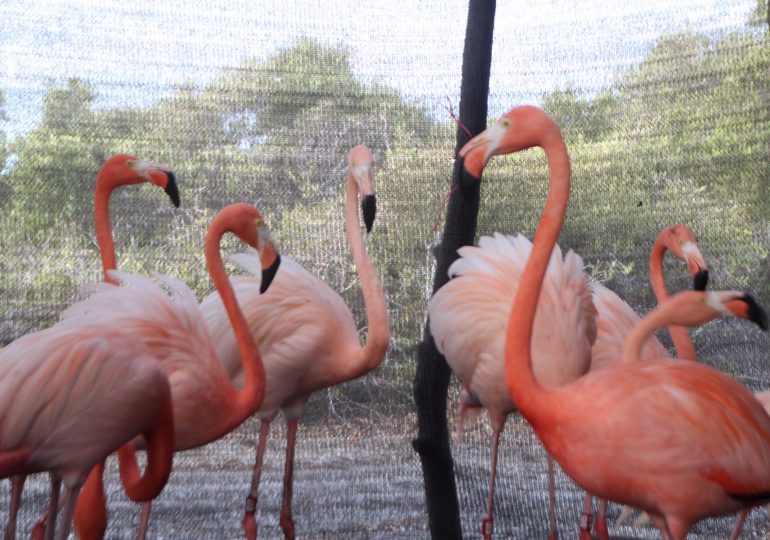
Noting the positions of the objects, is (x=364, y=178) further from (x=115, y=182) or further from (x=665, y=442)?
(x=665, y=442)

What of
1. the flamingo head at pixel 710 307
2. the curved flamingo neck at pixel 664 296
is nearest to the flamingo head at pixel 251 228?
the flamingo head at pixel 710 307

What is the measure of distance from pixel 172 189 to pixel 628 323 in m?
1.54

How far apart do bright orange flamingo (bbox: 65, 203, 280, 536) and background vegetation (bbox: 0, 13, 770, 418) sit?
97cm

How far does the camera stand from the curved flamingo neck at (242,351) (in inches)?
101

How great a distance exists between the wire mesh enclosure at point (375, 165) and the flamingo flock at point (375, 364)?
1.37 feet

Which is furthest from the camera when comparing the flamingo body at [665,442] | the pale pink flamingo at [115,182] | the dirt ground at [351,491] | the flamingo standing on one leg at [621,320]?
the dirt ground at [351,491]

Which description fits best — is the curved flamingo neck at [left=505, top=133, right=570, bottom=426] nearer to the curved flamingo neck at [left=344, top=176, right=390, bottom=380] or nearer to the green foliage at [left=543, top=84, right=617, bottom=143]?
the curved flamingo neck at [left=344, top=176, right=390, bottom=380]

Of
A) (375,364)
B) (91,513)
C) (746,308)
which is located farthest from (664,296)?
(91,513)

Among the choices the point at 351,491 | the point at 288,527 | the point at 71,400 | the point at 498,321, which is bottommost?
the point at 351,491

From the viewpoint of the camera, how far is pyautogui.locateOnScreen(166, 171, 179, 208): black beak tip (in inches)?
109

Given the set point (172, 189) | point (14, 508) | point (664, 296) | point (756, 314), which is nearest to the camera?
point (756, 314)

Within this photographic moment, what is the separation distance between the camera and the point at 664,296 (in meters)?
3.10

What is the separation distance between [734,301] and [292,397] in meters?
1.51

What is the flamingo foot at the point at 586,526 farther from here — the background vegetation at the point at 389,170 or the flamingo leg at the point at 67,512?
the flamingo leg at the point at 67,512
